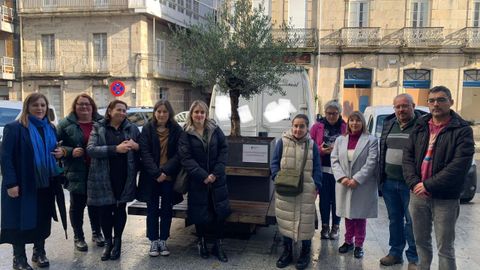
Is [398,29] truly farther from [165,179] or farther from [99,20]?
[165,179]

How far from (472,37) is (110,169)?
21.8 metres

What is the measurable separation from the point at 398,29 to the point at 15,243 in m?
21.1

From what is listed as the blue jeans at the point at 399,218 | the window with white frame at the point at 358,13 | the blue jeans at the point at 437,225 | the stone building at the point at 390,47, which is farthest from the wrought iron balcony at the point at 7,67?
the blue jeans at the point at 437,225

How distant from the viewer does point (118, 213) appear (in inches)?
173

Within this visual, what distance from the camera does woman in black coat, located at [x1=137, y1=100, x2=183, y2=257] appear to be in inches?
165

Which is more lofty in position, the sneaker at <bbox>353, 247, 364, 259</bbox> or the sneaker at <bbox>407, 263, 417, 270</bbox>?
the sneaker at <bbox>407, 263, 417, 270</bbox>

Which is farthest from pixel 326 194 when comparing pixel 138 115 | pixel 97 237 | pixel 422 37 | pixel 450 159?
pixel 422 37

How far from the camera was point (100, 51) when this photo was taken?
2227 cm

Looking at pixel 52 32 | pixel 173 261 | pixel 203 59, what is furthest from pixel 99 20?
pixel 173 261

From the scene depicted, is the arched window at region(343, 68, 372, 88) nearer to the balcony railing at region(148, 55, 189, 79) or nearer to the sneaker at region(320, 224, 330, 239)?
the balcony railing at region(148, 55, 189, 79)

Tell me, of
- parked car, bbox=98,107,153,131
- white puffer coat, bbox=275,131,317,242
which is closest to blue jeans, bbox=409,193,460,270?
white puffer coat, bbox=275,131,317,242

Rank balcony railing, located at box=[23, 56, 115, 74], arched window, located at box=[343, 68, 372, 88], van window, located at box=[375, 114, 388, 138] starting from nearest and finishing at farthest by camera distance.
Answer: van window, located at box=[375, 114, 388, 138] → arched window, located at box=[343, 68, 372, 88] → balcony railing, located at box=[23, 56, 115, 74]

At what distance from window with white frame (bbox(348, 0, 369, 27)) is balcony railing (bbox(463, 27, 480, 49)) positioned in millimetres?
5196

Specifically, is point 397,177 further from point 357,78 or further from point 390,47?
point 390,47
